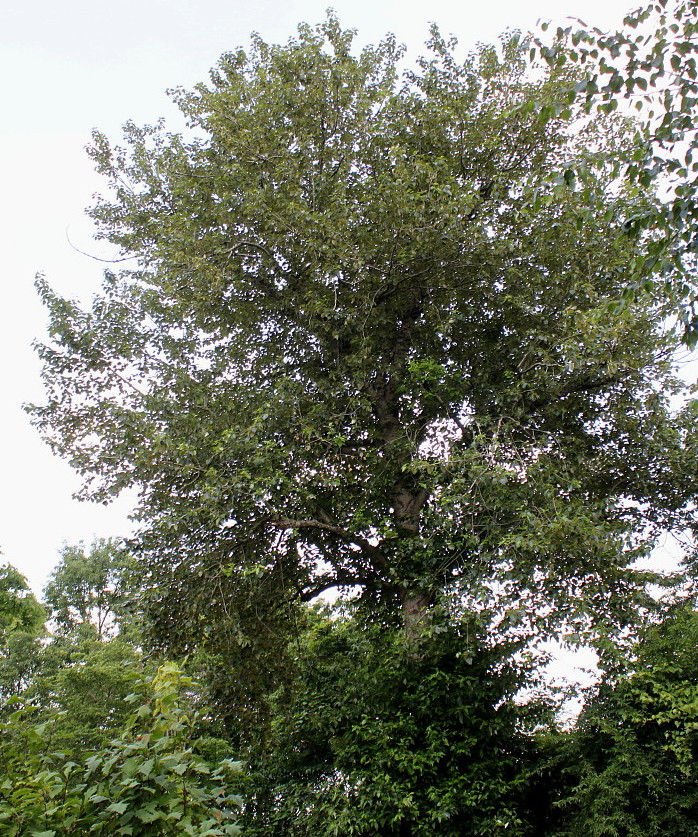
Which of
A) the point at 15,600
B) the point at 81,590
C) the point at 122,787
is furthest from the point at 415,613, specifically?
the point at 81,590

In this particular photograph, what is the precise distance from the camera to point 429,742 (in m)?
6.53

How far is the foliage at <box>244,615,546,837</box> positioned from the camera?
6.17 meters

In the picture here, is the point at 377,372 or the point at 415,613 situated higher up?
the point at 377,372

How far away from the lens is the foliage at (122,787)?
2088 mm

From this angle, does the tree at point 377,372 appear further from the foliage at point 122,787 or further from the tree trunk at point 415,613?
the foliage at point 122,787

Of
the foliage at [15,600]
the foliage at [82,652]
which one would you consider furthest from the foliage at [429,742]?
the foliage at [15,600]

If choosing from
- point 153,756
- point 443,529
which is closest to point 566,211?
point 443,529

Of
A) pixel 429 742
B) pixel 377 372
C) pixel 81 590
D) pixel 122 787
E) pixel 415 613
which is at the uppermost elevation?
pixel 81 590

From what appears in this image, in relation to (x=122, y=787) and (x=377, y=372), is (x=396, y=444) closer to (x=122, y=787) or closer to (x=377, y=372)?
(x=377, y=372)

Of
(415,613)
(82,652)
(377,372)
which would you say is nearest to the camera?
(415,613)

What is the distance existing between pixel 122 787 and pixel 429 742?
5.06m

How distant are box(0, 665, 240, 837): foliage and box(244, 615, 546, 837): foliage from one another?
3.87 m

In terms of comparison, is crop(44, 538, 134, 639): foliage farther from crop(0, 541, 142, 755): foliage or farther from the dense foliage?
the dense foliage

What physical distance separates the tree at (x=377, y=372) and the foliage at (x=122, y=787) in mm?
3908
